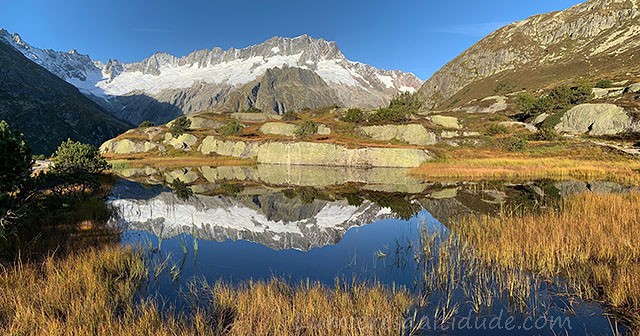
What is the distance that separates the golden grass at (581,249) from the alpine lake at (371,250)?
31cm

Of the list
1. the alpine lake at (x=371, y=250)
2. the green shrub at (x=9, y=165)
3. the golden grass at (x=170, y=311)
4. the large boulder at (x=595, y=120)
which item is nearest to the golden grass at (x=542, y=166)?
the alpine lake at (x=371, y=250)

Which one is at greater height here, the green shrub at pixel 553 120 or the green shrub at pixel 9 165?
the green shrub at pixel 553 120

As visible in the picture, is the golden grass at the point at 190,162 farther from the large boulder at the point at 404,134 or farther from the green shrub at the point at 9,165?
the green shrub at the point at 9,165

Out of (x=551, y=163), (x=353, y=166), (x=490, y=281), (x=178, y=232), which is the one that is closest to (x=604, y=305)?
(x=490, y=281)

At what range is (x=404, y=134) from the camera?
8675 cm

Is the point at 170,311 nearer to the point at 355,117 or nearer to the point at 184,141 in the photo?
the point at 355,117

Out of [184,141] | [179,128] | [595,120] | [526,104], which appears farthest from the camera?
[526,104]

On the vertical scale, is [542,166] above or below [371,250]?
above

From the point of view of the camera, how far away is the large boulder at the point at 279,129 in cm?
10919

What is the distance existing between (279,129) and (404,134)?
41506 mm

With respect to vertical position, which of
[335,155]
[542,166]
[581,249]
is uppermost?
[335,155]

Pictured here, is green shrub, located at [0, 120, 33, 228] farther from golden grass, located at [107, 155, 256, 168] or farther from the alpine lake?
golden grass, located at [107, 155, 256, 168]

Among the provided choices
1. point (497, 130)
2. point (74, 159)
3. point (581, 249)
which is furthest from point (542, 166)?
point (74, 159)

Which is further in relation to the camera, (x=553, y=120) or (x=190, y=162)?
(x=553, y=120)
